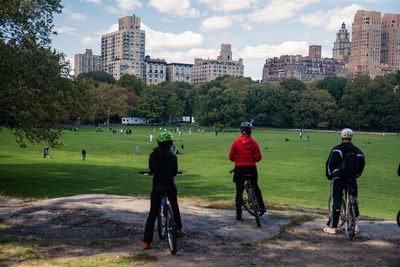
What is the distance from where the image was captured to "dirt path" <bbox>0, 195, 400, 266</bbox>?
22.2 feet

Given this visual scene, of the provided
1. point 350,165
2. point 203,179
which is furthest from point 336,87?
point 350,165

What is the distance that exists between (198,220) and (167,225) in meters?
2.05

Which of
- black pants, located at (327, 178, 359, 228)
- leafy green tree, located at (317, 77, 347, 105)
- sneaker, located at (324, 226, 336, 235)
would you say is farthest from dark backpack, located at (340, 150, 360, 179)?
leafy green tree, located at (317, 77, 347, 105)

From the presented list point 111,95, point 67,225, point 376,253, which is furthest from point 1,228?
point 111,95

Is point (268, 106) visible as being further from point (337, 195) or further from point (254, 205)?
point (337, 195)

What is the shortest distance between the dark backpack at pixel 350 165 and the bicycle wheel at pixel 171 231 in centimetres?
391

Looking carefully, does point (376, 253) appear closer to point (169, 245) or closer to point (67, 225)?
point (169, 245)

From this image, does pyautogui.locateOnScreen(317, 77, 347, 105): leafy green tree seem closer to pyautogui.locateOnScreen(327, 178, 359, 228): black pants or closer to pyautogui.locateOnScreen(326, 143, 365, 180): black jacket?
pyautogui.locateOnScreen(326, 143, 365, 180): black jacket

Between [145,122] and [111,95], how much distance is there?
95.3 feet

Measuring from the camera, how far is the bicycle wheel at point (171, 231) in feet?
22.8

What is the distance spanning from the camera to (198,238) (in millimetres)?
8008

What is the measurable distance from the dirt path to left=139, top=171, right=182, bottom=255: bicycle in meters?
0.17

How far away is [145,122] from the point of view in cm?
15338

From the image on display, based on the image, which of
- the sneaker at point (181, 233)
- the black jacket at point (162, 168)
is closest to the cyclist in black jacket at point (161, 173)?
the black jacket at point (162, 168)
